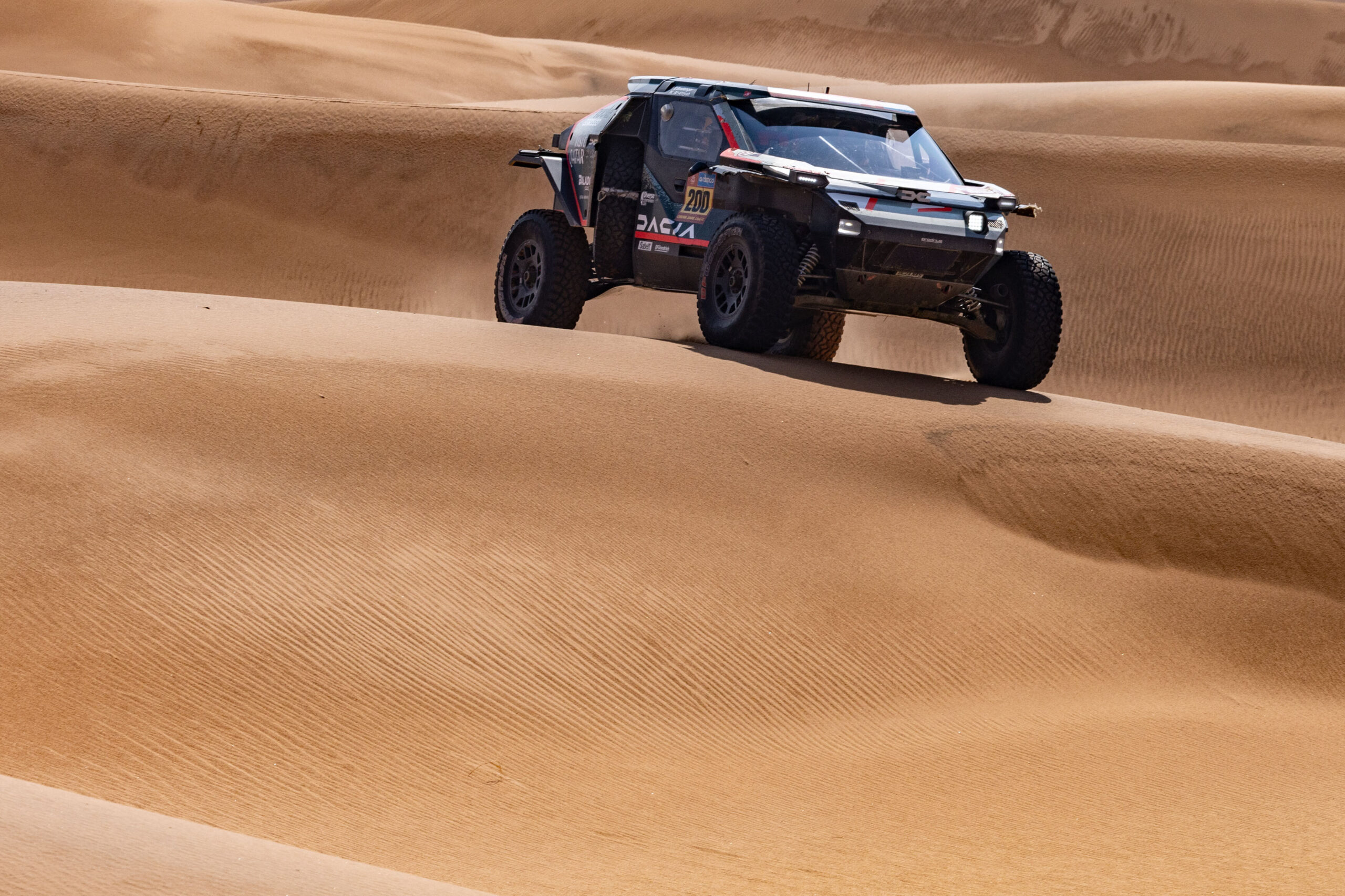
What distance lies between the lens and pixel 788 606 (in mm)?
7324

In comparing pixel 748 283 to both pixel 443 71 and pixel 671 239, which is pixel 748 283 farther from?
pixel 443 71

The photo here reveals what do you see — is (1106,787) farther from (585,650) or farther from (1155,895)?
(585,650)

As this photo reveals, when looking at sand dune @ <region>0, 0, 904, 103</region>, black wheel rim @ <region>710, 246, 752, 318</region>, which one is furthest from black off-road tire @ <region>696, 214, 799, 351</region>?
sand dune @ <region>0, 0, 904, 103</region>

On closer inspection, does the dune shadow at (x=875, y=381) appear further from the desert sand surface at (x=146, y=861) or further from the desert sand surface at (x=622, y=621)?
the desert sand surface at (x=146, y=861)

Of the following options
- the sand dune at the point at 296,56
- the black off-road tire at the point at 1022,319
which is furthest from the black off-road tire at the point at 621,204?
the sand dune at the point at 296,56

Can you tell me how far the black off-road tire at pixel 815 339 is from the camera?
1259cm

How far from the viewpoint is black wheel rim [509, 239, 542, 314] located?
39.4 ft

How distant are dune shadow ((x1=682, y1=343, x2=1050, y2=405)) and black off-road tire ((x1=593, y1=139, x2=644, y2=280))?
105cm

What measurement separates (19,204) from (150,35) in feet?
51.2

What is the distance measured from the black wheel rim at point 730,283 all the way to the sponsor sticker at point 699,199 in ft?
2.01

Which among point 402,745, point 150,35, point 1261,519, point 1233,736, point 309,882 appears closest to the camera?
point 309,882

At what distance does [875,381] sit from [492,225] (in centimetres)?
1104

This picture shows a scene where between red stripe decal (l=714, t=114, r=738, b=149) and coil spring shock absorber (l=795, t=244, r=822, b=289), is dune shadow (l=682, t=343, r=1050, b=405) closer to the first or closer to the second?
coil spring shock absorber (l=795, t=244, r=822, b=289)

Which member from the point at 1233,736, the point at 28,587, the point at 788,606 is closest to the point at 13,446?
the point at 28,587
